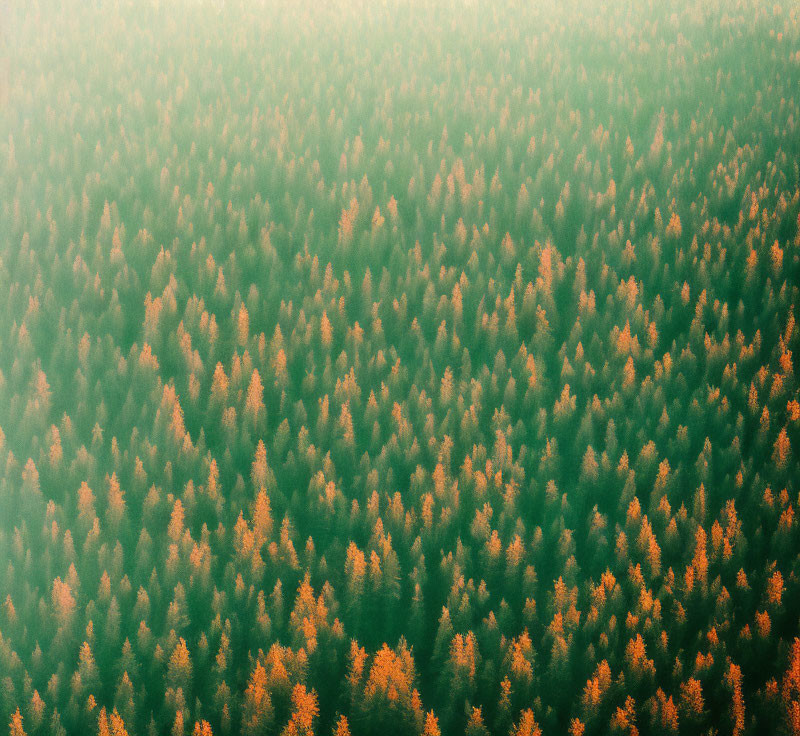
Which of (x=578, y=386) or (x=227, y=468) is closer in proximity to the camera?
(x=227, y=468)

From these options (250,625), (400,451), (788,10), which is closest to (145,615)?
(250,625)

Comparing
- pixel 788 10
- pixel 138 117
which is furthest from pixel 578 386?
pixel 788 10

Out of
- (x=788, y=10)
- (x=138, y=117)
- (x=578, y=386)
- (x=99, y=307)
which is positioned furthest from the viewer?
(x=788, y=10)

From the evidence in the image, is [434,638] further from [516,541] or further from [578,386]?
[578,386]

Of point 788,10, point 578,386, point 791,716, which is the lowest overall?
point 791,716

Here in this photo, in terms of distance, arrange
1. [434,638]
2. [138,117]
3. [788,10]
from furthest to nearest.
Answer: [788,10], [138,117], [434,638]

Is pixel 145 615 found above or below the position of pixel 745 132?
below
